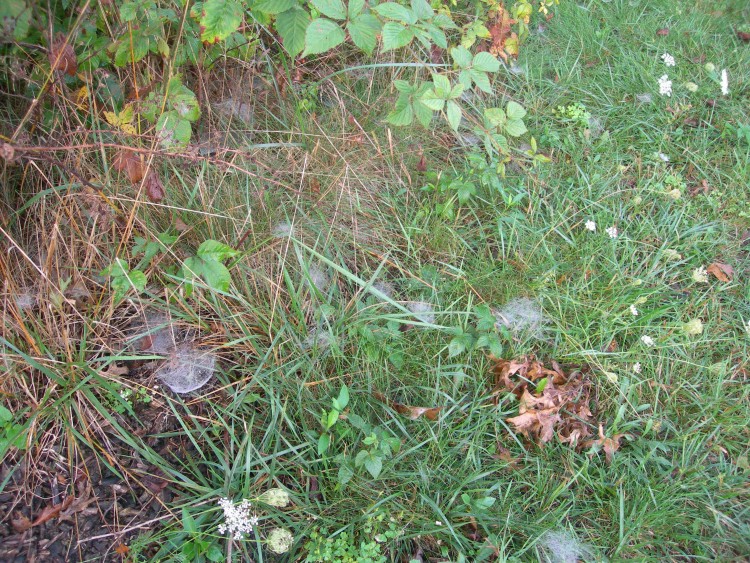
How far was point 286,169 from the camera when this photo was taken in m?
2.30

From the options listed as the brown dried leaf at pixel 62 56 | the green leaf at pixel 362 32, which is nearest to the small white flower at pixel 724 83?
the green leaf at pixel 362 32

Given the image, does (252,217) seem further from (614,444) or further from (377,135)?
(614,444)

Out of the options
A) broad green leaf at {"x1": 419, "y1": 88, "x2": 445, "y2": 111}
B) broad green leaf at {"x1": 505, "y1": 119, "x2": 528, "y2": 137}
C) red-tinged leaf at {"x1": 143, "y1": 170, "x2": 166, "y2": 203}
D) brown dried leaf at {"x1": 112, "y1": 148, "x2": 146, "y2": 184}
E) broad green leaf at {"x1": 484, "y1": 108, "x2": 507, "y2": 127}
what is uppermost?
broad green leaf at {"x1": 419, "y1": 88, "x2": 445, "y2": 111}

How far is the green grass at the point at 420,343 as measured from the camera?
5.70 ft

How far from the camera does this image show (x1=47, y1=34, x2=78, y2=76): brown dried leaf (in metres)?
1.58

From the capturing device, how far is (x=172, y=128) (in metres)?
1.89

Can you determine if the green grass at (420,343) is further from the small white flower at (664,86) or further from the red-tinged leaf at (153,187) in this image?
the small white flower at (664,86)

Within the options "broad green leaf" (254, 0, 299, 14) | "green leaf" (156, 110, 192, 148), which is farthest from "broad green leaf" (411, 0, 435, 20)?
"green leaf" (156, 110, 192, 148)

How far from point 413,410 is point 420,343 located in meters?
0.25

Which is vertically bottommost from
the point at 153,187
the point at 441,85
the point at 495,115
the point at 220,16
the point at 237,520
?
the point at 237,520

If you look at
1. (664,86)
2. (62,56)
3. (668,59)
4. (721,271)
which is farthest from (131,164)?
(668,59)

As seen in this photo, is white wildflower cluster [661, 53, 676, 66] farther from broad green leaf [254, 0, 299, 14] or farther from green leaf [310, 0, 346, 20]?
broad green leaf [254, 0, 299, 14]

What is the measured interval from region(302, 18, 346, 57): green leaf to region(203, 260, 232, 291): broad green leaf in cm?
67

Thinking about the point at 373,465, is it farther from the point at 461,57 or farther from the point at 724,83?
the point at 724,83
